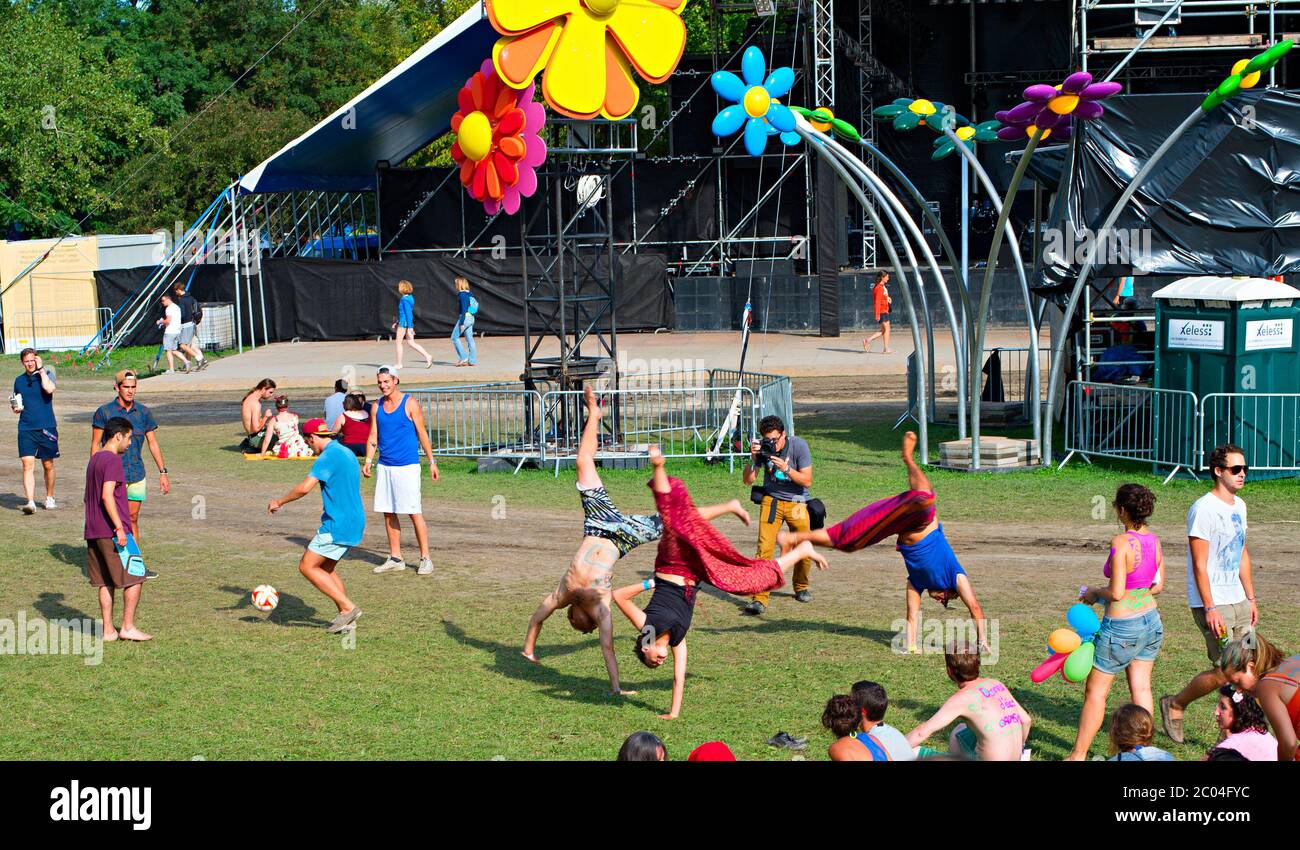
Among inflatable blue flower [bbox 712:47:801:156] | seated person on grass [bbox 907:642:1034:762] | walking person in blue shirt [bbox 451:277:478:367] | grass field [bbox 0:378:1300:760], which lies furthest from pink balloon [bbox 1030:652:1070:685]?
walking person in blue shirt [bbox 451:277:478:367]

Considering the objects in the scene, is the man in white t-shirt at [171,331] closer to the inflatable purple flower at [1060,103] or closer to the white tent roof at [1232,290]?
the inflatable purple flower at [1060,103]

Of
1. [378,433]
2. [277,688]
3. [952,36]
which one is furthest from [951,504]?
[952,36]

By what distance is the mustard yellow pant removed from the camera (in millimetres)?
11391

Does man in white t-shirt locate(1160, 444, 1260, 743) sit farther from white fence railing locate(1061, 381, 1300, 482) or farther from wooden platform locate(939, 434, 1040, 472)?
wooden platform locate(939, 434, 1040, 472)

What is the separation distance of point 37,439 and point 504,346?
17.7m

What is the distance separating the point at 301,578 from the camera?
12750 mm

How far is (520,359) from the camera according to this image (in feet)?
97.1

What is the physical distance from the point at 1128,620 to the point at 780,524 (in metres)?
4.12

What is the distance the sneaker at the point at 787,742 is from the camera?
8.19 meters

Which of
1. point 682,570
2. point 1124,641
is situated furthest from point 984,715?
point 682,570

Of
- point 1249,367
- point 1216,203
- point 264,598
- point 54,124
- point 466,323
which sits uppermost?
point 54,124

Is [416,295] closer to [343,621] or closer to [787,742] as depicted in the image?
[343,621]

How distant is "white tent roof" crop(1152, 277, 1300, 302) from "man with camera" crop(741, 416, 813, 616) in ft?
21.8
